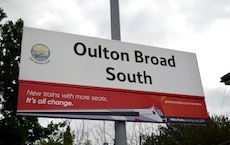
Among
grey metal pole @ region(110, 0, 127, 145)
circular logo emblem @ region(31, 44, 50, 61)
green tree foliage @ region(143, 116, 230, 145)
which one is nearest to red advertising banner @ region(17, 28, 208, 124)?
circular logo emblem @ region(31, 44, 50, 61)

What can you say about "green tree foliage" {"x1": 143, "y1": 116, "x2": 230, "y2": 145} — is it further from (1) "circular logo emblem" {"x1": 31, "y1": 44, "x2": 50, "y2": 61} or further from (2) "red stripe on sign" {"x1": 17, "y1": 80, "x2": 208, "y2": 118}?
(1) "circular logo emblem" {"x1": 31, "y1": 44, "x2": 50, "y2": 61}

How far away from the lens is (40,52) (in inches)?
158

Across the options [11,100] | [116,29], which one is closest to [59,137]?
[11,100]

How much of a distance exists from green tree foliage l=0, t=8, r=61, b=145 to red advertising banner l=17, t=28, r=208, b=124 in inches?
409

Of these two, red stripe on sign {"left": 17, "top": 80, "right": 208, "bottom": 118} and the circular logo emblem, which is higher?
the circular logo emblem

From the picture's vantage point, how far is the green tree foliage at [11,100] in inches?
532

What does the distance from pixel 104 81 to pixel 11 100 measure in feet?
40.6

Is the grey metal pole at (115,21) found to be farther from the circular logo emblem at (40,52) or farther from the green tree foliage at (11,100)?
the green tree foliage at (11,100)

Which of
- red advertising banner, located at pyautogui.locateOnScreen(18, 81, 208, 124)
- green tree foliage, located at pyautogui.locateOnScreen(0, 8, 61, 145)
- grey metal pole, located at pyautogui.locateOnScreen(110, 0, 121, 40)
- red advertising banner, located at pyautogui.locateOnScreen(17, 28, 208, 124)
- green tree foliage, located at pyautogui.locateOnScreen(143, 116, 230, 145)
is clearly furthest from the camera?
green tree foliage, located at pyautogui.locateOnScreen(143, 116, 230, 145)

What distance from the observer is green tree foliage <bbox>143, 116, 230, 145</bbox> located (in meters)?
25.6

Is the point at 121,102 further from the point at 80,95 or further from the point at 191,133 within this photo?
the point at 191,133

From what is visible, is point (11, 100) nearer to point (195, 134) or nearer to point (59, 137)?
point (59, 137)

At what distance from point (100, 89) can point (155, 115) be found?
0.86m

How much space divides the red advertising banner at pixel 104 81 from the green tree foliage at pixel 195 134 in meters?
20.2
